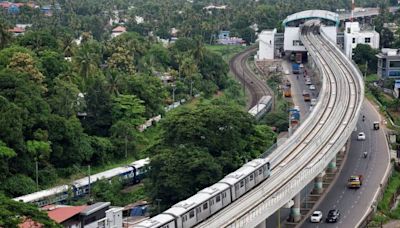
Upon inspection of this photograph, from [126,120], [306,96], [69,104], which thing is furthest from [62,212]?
[306,96]

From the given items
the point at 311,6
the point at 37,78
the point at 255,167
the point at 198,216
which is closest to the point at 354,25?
the point at 311,6

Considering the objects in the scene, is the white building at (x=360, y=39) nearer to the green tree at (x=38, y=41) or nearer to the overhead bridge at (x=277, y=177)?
the overhead bridge at (x=277, y=177)

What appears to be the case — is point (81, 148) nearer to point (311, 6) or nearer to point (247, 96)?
point (247, 96)

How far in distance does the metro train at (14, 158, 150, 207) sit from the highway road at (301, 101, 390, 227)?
10840 mm

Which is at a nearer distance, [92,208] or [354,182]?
[92,208]

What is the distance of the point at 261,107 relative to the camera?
72062 millimetres

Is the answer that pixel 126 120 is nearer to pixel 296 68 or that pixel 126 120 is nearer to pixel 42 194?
pixel 42 194

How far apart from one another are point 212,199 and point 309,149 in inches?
528

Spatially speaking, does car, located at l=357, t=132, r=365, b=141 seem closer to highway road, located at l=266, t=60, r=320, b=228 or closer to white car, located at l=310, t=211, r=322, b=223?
highway road, located at l=266, t=60, r=320, b=228

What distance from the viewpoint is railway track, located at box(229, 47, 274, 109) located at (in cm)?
8236

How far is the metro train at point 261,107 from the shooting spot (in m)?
69.1

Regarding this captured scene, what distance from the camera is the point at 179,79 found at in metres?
79.1

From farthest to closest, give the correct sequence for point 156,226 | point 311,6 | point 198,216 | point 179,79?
point 311,6
point 179,79
point 198,216
point 156,226

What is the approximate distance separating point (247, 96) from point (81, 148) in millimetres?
32889
